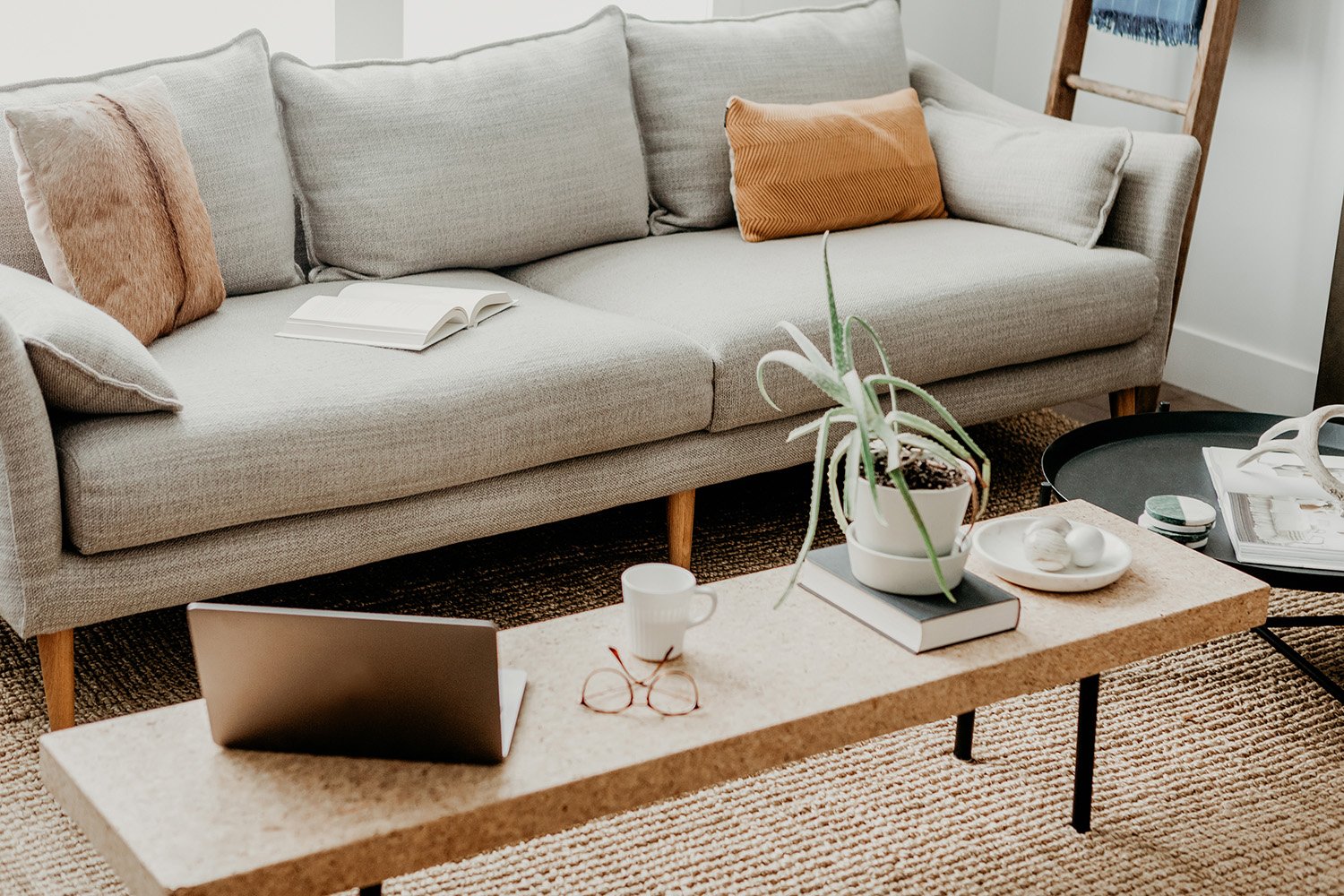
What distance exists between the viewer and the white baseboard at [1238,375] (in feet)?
11.3

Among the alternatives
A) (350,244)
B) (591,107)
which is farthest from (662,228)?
(350,244)

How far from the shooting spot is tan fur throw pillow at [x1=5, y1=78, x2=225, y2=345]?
2.09 meters

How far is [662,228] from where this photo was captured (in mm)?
3000

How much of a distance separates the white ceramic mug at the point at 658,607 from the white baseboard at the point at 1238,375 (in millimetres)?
2488

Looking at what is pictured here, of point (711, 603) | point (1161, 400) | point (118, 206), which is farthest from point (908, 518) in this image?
point (1161, 400)

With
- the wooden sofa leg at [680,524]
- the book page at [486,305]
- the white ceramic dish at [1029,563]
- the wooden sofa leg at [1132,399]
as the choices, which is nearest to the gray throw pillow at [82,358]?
the book page at [486,305]

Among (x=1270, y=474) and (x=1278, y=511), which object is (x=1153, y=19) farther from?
(x=1278, y=511)

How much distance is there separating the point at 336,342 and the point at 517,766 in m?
1.15

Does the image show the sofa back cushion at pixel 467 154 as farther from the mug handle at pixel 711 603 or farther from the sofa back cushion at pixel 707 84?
the mug handle at pixel 711 603

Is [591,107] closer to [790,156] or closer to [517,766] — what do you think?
[790,156]

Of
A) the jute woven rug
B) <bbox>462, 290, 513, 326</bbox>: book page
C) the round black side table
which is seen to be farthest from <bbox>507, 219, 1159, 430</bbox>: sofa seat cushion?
the jute woven rug

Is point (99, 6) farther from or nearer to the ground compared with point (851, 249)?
farther from the ground

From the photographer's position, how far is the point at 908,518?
56.5 inches

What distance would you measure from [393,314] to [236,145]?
1.52 feet
